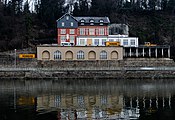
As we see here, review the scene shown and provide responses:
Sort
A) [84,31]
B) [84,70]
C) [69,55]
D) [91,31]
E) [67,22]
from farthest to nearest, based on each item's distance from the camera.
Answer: [84,31]
[91,31]
[67,22]
[69,55]
[84,70]

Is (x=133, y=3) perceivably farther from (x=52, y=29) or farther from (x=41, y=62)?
(x=41, y=62)

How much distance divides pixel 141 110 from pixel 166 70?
3100cm

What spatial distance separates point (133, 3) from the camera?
9500cm

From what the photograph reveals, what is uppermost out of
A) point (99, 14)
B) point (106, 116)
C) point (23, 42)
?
point (99, 14)

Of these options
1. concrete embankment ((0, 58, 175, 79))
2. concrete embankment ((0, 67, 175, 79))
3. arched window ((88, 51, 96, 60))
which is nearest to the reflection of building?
concrete embankment ((0, 67, 175, 79))

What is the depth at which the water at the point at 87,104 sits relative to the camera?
24031 millimetres

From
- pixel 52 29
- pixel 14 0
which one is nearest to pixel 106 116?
pixel 52 29

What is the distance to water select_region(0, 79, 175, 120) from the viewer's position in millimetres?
24031

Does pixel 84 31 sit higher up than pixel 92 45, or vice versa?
pixel 84 31

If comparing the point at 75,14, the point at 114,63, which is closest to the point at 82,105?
the point at 114,63

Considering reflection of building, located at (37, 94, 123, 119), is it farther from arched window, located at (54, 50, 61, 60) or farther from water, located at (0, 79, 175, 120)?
arched window, located at (54, 50, 61, 60)

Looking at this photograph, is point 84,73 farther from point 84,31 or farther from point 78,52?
point 84,31

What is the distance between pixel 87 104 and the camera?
28.8 metres

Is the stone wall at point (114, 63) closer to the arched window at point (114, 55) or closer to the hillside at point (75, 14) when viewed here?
the arched window at point (114, 55)
